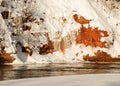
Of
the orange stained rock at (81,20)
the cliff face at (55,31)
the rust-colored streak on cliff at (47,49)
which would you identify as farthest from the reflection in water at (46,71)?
the orange stained rock at (81,20)

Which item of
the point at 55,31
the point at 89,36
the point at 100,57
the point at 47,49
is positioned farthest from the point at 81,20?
the point at 47,49

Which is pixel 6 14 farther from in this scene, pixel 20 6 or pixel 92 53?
pixel 92 53

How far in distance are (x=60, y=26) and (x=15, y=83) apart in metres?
49.5

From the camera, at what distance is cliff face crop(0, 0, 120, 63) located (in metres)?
49.4

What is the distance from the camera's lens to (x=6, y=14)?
50.9m

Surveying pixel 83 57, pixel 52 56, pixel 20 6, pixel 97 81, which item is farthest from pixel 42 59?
pixel 97 81

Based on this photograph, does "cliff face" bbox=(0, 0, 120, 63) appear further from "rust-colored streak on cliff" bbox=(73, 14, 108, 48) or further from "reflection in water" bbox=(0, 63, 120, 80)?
"reflection in water" bbox=(0, 63, 120, 80)

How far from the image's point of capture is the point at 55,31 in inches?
2079

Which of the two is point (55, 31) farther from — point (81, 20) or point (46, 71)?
point (46, 71)

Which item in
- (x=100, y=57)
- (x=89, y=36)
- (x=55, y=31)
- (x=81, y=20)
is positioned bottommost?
(x=100, y=57)

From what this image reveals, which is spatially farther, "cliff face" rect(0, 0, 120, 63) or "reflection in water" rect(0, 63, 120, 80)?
"cliff face" rect(0, 0, 120, 63)

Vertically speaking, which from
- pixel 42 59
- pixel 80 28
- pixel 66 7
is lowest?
pixel 42 59

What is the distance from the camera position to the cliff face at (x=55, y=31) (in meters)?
49.4

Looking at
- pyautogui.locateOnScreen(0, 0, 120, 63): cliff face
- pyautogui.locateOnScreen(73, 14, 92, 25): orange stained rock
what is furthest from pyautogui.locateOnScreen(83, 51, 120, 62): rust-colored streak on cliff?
pyautogui.locateOnScreen(73, 14, 92, 25): orange stained rock
